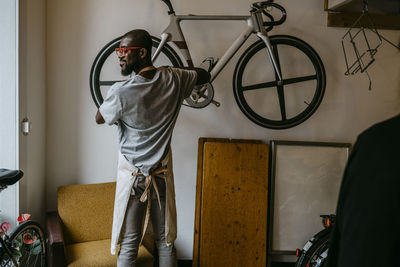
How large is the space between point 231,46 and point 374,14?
1.30m

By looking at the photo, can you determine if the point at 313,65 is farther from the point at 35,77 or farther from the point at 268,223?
the point at 35,77

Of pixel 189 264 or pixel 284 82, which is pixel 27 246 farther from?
pixel 284 82

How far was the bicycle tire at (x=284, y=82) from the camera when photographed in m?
2.89

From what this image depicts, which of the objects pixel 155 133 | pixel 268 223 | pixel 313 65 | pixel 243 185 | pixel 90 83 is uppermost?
pixel 313 65

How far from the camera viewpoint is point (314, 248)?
2717mm

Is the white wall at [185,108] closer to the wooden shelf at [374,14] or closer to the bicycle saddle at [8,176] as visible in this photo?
the wooden shelf at [374,14]

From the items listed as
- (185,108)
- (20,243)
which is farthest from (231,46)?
(20,243)

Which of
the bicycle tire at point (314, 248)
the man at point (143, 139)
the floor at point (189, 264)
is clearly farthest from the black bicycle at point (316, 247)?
the man at point (143, 139)

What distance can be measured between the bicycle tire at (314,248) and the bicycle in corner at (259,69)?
0.88 metres

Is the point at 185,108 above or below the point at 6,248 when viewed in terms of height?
above

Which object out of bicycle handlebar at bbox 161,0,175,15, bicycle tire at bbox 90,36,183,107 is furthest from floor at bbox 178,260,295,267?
bicycle handlebar at bbox 161,0,175,15

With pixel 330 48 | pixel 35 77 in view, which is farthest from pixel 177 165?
pixel 330 48

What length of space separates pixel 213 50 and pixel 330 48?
1.00 meters

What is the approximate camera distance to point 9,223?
2352mm
